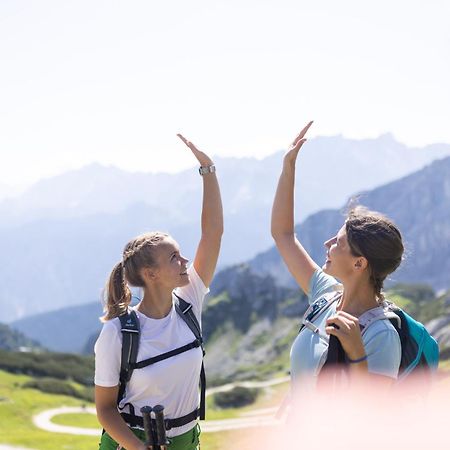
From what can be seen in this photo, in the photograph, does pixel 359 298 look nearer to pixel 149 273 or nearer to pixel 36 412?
pixel 149 273

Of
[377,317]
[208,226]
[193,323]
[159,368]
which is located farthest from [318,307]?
[208,226]

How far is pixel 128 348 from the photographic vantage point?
225 inches

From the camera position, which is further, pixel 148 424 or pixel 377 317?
pixel 148 424

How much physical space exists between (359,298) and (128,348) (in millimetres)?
2281

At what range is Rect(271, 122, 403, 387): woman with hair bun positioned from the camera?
13.2 ft

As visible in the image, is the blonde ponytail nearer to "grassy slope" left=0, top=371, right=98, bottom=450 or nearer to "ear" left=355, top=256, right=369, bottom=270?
"ear" left=355, top=256, right=369, bottom=270

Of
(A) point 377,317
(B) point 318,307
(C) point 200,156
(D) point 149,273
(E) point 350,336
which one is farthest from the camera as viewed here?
(C) point 200,156

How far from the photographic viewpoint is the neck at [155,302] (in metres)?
6.38

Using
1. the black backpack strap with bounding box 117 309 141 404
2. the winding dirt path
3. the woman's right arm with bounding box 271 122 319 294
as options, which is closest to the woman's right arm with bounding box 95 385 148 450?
the black backpack strap with bounding box 117 309 141 404

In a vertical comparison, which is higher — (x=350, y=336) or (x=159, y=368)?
(x=159, y=368)

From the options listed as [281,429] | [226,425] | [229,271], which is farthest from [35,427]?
[229,271]

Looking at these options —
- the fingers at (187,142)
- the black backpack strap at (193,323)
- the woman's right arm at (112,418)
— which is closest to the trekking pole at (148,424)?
the woman's right arm at (112,418)

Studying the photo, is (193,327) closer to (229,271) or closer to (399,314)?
(399,314)

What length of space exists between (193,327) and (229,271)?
183316 mm
